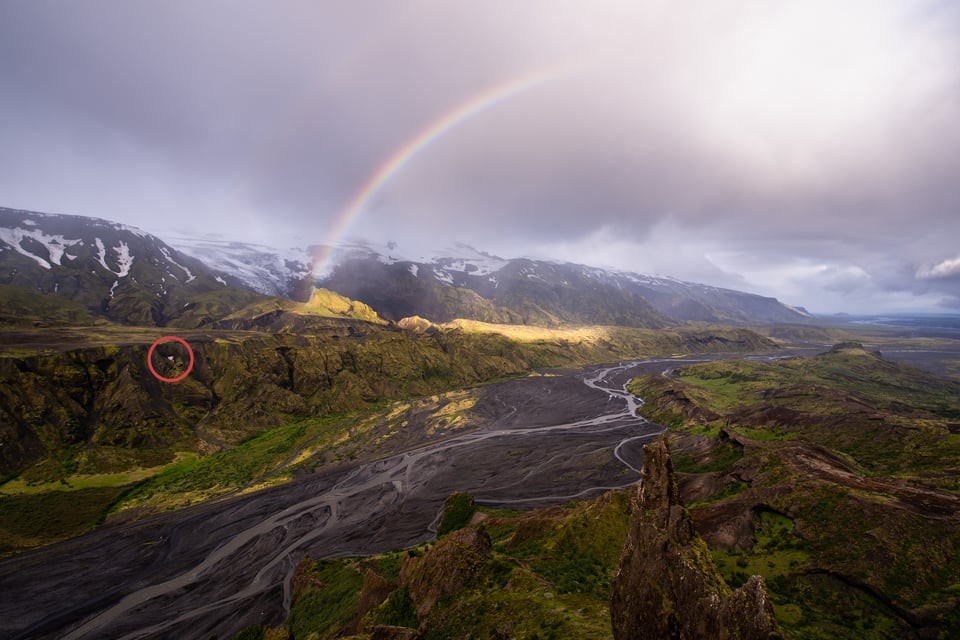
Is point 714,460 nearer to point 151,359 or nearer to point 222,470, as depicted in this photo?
point 222,470

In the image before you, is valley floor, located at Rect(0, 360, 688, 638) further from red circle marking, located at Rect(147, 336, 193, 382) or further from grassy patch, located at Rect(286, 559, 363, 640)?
red circle marking, located at Rect(147, 336, 193, 382)

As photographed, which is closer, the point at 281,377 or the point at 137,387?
the point at 137,387

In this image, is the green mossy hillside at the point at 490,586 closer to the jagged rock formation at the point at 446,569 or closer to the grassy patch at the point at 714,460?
the jagged rock formation at the point at 446,569

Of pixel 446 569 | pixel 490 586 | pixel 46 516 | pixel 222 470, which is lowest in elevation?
pixel 222 470

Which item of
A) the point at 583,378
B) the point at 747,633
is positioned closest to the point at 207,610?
the point at 747,633

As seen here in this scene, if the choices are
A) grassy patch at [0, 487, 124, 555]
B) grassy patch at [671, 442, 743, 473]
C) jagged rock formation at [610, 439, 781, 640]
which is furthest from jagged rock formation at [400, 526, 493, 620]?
grassy patch at [0, 487, 124, 555]

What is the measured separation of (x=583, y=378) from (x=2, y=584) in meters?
167

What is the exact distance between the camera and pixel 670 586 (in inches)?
554

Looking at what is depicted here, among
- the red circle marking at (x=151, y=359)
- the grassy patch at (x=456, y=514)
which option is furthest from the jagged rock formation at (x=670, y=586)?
the red circle marking at (x=151, y=359)

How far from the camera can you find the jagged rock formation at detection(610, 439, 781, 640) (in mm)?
11406

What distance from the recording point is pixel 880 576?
21.6 meters

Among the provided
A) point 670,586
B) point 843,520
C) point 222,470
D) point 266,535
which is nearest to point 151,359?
point 222,470

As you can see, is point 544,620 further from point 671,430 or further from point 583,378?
point 583,378

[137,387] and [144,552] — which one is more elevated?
[137,387]
